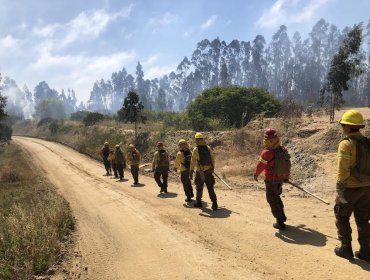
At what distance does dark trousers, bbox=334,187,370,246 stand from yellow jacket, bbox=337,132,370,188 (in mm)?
122

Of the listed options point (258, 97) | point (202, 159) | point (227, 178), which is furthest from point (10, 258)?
point (258, 97)

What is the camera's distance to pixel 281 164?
777 centimetres

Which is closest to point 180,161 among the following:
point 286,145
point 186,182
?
point 186,182

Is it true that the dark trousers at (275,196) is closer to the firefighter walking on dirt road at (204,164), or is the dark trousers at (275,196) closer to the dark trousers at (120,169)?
the firefighter walking on dirt road at (204,164)

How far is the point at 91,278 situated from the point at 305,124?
15343 mm

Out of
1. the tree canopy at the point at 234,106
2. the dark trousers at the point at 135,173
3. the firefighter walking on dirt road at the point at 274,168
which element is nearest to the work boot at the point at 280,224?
the firefighter walking on dirt road at the point at 274,168

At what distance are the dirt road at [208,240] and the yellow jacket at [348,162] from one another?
132 centimetres

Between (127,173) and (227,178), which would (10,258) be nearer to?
(227,178)

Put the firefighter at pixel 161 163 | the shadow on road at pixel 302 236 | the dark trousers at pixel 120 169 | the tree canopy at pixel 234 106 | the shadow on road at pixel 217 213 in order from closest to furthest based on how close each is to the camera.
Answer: the shadow on road at pixel 302 236
the shadow on road at pixel 217 213
the firefighter at pixel 161 163
the dark trousers at pixel 120 169
the tree canopy at pixel 234 106

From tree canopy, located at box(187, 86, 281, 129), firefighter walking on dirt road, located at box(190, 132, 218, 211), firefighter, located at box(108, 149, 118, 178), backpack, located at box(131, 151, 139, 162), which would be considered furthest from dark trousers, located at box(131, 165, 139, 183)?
tree canopy, located at box(187, 86, 281, 129)

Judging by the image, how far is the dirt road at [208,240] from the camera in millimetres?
6012

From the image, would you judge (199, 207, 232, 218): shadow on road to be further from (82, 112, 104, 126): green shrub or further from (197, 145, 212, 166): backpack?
(82, 112, 104, 126): green shrub

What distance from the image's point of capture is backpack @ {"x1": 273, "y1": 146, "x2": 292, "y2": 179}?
7.75 metres

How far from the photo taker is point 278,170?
7746mm
